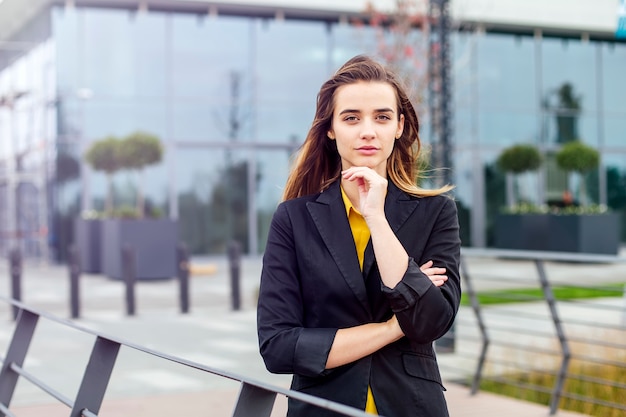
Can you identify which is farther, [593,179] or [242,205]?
[593,179]

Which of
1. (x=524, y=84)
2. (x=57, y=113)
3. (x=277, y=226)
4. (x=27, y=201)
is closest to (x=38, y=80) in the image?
(x=57, y=113)

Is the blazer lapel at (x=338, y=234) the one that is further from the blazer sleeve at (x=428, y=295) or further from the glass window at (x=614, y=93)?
the glass window at (x=614, y=93)

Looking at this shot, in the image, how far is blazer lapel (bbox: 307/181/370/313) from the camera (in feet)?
6.80

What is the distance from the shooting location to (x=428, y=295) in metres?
1.99

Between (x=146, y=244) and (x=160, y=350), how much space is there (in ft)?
25.8

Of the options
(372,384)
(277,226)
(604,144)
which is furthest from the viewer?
(604,144)

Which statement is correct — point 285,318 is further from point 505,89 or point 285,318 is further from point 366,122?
point 505,89

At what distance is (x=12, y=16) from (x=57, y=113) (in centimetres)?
302

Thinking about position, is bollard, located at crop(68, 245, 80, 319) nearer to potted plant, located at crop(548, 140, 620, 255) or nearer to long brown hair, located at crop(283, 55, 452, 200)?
long brown hair, located at crop(283, 55, 452, 200)

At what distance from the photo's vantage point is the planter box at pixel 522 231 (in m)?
19.2

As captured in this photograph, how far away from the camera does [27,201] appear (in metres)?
20.8

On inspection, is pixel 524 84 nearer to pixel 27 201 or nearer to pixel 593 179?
pixel 593 179

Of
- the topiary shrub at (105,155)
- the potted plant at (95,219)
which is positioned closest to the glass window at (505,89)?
the potted plant at (95,219)

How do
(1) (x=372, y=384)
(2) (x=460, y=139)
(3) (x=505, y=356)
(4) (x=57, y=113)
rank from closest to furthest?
(1) (x=372, y=384)
(3) (x=505, y=356)
(4) (x=57, y=113)
(2) (x=460, y=139)
